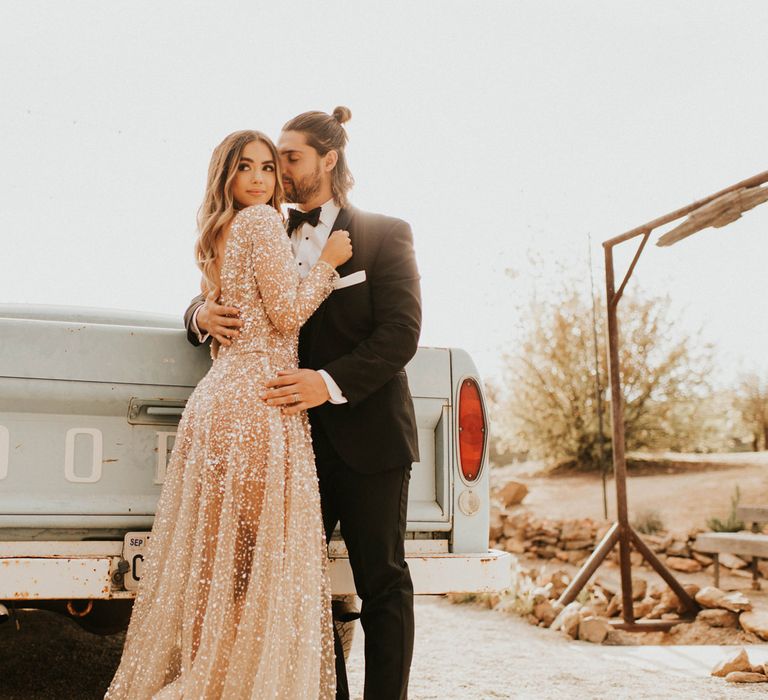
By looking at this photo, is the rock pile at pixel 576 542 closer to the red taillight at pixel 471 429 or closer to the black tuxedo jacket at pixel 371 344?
the red taillight at pixel 471 429

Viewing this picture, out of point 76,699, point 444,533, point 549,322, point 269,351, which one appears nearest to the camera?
point 269,351

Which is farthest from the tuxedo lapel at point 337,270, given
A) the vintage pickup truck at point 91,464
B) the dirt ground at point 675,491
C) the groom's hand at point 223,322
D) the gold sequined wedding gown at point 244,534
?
the dirt ground at point 675,491

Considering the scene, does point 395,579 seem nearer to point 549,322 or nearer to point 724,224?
point 724,224

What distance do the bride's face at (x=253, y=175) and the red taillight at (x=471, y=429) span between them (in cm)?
106

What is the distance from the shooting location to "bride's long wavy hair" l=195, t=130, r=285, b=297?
8.37 feet

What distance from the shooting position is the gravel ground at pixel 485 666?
400 centimetres

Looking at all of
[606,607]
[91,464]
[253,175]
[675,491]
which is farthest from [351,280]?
[675,491]

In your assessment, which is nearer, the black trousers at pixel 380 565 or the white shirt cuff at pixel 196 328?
the black trousers at pixel 380 565

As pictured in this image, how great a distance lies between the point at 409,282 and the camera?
2.54m

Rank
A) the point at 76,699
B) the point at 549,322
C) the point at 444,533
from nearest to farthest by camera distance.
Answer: the point at 444,533, the point at 76,699, the point at 549,322

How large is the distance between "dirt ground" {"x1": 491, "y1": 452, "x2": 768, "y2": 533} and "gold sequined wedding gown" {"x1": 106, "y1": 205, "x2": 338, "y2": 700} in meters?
8.44

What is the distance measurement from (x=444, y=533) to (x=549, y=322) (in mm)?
11272

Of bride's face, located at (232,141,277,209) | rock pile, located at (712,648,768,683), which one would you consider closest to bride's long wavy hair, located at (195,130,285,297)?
bride's face, located at (232,141,277,209)

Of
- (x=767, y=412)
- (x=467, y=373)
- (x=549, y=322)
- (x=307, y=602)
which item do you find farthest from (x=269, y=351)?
(x=767, y=412)
